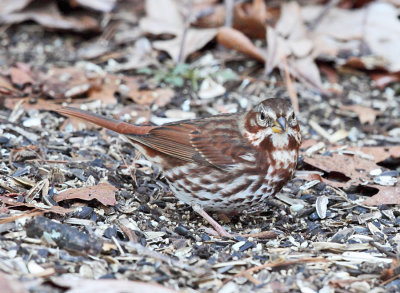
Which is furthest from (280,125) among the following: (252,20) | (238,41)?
(252,20)

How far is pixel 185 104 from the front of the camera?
6594 mm

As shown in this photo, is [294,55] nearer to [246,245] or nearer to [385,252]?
[246,245]

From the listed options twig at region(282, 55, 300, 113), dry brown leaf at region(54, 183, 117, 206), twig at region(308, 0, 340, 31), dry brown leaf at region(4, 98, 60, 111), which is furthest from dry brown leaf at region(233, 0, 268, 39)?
dry brown leaf at region(54, 183, 117, 206)

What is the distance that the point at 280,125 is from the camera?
15.0 feet

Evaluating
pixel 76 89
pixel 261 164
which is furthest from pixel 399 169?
pixel 76 89

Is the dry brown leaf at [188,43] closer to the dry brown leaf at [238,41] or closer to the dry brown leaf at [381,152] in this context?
the dry brown leaf at [238,41]

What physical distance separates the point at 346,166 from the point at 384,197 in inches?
21.5

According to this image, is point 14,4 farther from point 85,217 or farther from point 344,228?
point 344,228

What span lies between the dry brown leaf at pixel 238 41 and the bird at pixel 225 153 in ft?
6.94

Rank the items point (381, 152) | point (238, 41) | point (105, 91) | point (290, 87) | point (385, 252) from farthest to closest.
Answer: point (238, 41)
point (290, 87)
point (105, 91)
point (381, 152)
point (385, 252)

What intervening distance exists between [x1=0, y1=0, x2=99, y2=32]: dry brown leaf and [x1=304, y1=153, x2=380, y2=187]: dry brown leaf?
3426 mm

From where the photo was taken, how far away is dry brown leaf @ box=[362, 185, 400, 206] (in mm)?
5090

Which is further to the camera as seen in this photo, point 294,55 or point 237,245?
point 294,55

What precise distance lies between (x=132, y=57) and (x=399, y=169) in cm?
308
